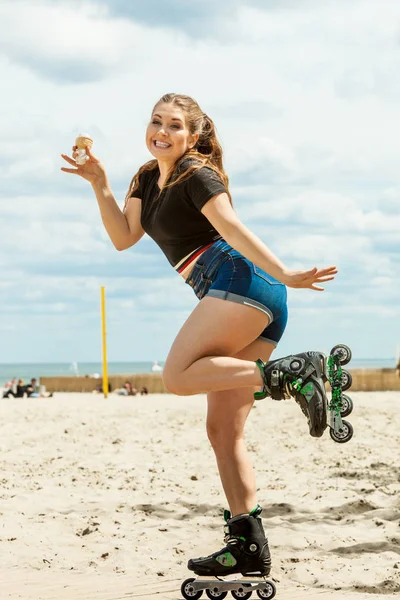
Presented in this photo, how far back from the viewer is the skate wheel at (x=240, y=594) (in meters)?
3.87

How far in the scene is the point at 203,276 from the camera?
3.75m

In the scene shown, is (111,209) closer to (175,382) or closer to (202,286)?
(202,286)

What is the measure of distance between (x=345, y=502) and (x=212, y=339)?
11.6ft

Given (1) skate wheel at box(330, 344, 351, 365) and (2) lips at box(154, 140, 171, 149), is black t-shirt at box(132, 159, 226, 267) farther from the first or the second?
(1) skate wheel at box(330, 344, 351, 365)

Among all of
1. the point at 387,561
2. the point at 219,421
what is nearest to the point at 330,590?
the point at 387,561

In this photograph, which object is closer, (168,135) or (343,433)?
(343,433)

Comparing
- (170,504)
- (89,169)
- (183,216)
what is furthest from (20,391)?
(183,216)

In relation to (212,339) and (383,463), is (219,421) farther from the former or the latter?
(383,463)

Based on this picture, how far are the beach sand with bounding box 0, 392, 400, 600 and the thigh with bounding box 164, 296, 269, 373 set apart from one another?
52.4 inches

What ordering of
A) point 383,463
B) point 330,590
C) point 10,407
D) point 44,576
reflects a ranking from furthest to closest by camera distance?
point 10,407, point 383,463, point 44,576, point 330,590

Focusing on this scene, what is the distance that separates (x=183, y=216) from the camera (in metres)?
3.71

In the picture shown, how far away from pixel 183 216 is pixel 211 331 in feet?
1.80

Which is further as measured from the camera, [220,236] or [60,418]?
[60,418]

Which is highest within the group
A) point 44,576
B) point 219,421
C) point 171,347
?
point 171,347
